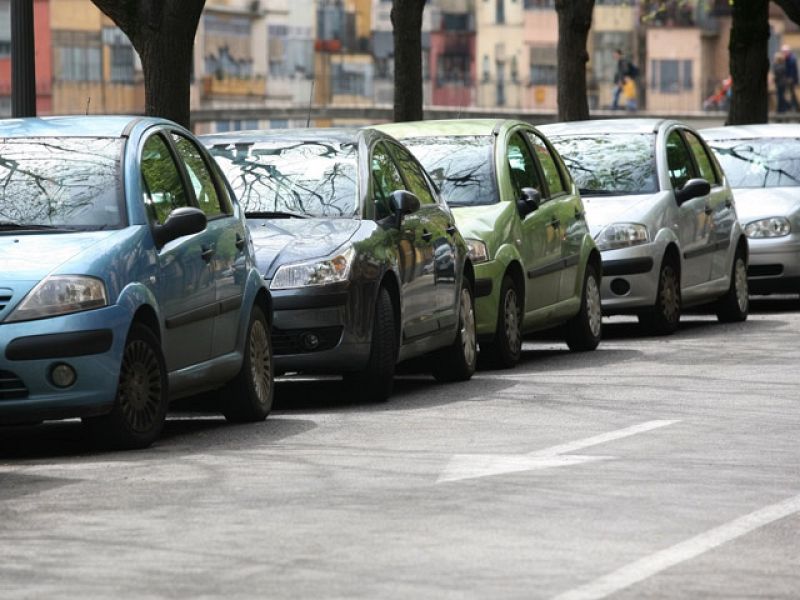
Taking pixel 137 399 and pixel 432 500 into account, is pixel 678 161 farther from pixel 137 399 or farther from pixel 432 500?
pixel 432 500

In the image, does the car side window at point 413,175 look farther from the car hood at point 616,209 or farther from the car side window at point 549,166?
the car hood at point 616,209

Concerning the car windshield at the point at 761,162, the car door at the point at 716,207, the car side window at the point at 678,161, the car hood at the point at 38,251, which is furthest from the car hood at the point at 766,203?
the car hood at the point at 38,251

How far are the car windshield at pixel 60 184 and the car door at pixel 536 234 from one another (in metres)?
5.23

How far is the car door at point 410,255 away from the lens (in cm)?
1429

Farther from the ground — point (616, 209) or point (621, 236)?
point (616, 209)

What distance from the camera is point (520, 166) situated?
688 inches

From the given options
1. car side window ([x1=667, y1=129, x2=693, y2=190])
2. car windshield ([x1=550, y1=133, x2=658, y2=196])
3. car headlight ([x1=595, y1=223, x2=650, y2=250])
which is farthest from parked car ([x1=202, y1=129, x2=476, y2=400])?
car side window ([x1=667, y1=129, x2=693, y2=190])

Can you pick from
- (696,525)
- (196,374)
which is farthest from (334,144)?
(696,525)

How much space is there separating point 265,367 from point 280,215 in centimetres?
140

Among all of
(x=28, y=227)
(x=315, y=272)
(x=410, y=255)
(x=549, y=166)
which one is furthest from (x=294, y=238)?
(x=549, y=166)

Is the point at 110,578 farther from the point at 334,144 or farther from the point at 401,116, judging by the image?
the point at 401,116

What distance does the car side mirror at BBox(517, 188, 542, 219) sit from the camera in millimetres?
16922

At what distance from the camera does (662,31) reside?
108 meters

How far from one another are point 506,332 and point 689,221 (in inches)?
163
